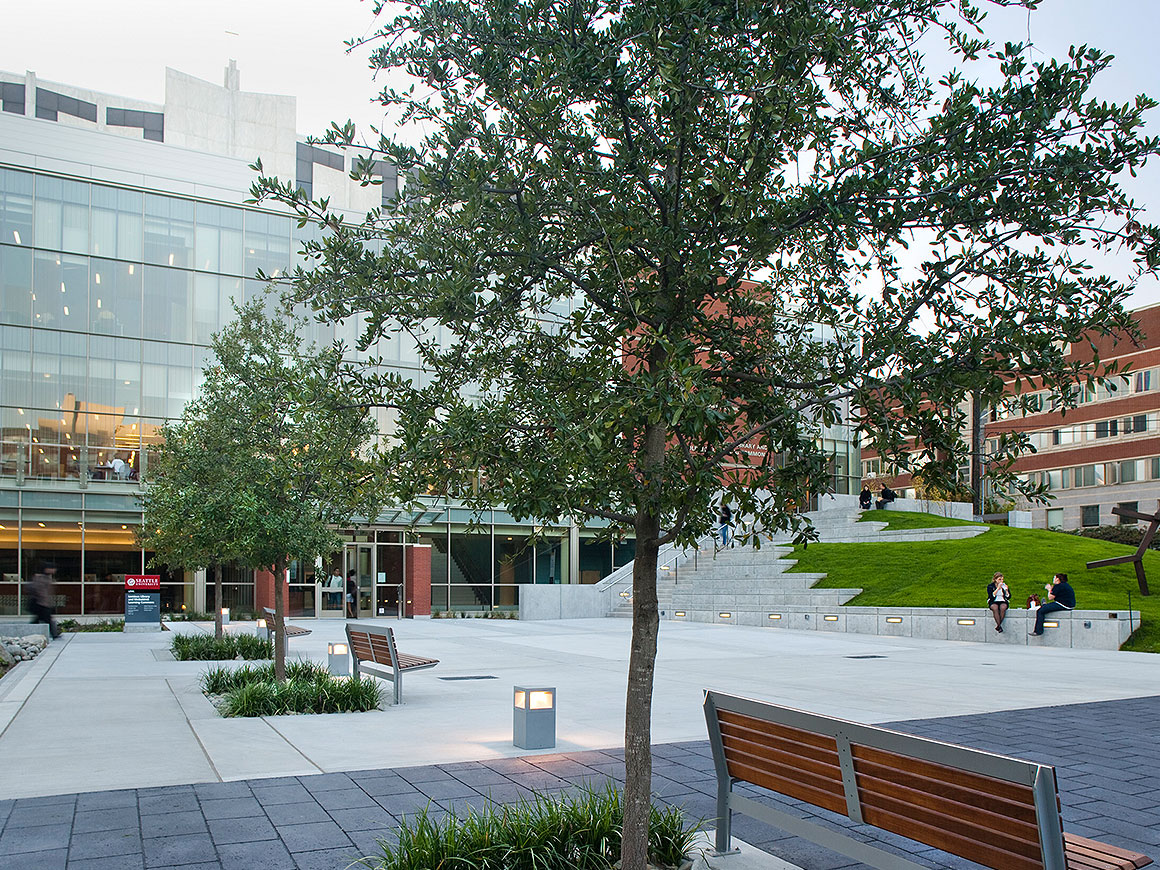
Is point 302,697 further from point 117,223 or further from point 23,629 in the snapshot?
point 117,223

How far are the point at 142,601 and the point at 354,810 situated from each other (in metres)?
25.8

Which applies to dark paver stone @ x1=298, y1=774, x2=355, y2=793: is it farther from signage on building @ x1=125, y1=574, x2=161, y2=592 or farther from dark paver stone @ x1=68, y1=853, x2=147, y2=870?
signage on building @ x1=125, y1=574, x2=161, y2=592

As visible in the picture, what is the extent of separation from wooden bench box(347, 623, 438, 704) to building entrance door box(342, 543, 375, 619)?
79.9ft

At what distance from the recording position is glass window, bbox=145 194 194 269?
37.1 meters

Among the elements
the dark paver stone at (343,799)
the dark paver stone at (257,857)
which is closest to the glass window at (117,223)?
the dark paver stone at (343,799)

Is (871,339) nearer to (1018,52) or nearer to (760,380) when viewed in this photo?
(760,380)

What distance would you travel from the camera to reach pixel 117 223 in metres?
36.5

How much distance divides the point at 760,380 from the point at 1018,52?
2118 mm

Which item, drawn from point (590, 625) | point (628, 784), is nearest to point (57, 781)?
point (628, 784)

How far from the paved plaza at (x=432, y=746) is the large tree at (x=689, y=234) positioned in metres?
2.70

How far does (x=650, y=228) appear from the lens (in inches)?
196

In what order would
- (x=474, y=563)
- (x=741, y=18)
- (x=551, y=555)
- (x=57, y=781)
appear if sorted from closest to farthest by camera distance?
(x=741, y=18), (x=57, y=781), (x=474, y=563), (x=551, y=555)

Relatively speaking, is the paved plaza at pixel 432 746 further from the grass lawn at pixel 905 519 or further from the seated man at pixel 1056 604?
the grass lawn at pixel 905 519

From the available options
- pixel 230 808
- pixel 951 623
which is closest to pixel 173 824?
pixel 230 808
